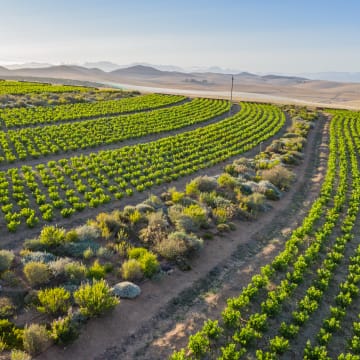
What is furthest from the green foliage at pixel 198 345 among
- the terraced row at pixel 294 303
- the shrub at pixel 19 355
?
the shrub at pixel 19 355

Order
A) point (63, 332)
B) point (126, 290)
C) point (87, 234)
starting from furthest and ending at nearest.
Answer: point (87, 234) < point (126, 290) < point (63, 332)

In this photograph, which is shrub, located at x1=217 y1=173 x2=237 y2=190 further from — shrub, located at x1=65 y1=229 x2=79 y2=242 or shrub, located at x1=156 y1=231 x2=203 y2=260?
shrub, located at x1=65 y1=229 x2=79 y2=242

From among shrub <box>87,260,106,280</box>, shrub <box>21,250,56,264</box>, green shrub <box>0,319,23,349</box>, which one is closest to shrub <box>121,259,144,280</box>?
shrub <box>87,260,106,280</box>

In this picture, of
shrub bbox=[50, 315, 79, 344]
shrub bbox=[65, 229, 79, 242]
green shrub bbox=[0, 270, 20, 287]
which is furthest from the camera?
shrub bbox=[65, 229, 79, 242]

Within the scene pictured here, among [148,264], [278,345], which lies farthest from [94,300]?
[278,345]

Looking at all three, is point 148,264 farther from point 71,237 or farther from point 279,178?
point 279,178

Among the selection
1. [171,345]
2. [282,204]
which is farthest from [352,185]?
[171,345]
